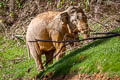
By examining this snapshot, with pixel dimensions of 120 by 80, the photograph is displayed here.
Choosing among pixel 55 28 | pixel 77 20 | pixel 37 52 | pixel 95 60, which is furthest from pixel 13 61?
pixel 95 60

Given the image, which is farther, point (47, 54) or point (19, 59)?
point (19, 59)

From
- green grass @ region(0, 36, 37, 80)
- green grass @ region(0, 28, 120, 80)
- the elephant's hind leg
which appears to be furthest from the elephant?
green grass @ region(0, 28, 120, 80)

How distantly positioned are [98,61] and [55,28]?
4.18 m

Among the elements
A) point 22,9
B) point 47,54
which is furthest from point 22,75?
point 22,9

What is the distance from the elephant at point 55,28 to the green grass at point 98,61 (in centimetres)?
203

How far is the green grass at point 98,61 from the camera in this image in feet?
21.2

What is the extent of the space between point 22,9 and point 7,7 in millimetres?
1304

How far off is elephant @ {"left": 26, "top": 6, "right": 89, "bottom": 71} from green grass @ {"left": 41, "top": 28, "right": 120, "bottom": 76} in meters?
2.03

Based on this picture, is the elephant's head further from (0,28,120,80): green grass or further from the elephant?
(0,28,120,80): green grass

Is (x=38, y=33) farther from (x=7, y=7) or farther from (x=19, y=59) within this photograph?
(x=7, y=7)

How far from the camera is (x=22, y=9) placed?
2331 cm

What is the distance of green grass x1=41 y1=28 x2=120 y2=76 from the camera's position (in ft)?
21.2

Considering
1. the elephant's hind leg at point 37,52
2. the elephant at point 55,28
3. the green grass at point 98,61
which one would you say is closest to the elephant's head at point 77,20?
the elephant at point 55,28

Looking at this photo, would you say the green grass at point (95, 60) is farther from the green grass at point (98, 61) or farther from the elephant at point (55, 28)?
the elephant at point (55, 28)
